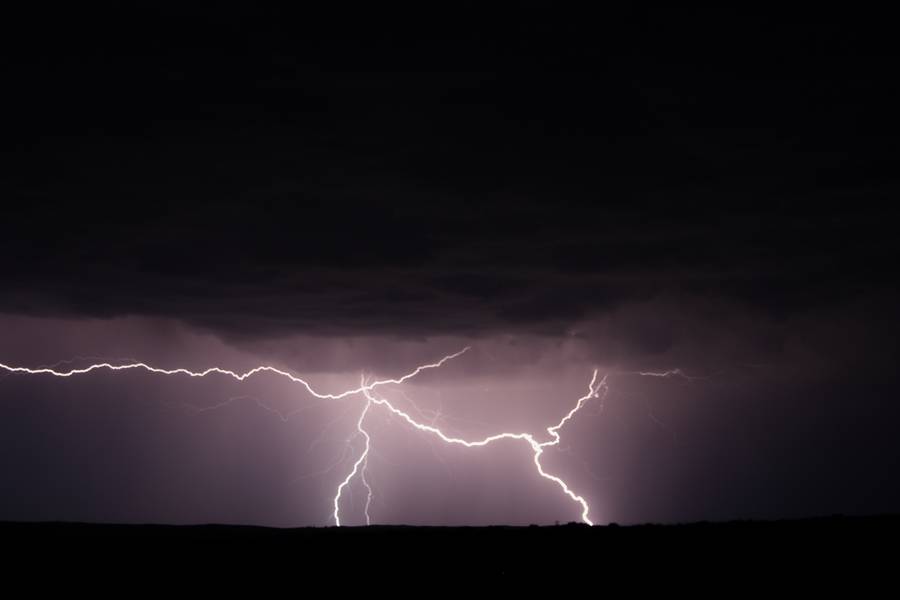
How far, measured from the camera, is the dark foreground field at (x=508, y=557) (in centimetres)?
710

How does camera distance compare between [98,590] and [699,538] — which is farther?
[699,538]

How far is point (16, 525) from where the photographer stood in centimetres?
1062

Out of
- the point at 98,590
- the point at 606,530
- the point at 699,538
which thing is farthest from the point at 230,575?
the point at 699,538

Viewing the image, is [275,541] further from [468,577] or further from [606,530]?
[606,530]

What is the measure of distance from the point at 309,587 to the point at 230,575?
93 centimetres

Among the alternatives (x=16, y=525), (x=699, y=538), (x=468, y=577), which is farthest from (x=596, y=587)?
(x=16, y=525)

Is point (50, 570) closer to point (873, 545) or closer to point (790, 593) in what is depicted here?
point (790, 593)

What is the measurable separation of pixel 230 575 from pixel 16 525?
4.72m

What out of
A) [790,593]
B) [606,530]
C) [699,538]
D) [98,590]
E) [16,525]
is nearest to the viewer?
[790,593]

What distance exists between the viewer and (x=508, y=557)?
8008mm

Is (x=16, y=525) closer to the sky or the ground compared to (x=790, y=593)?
closer to the sky

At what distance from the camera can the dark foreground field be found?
7.10m

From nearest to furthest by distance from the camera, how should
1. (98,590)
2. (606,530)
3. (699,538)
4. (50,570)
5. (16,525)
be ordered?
(98,590) → (50,570) → (699,538) → (606,530) → (16,525)

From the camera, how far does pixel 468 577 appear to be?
7336 millimetres
